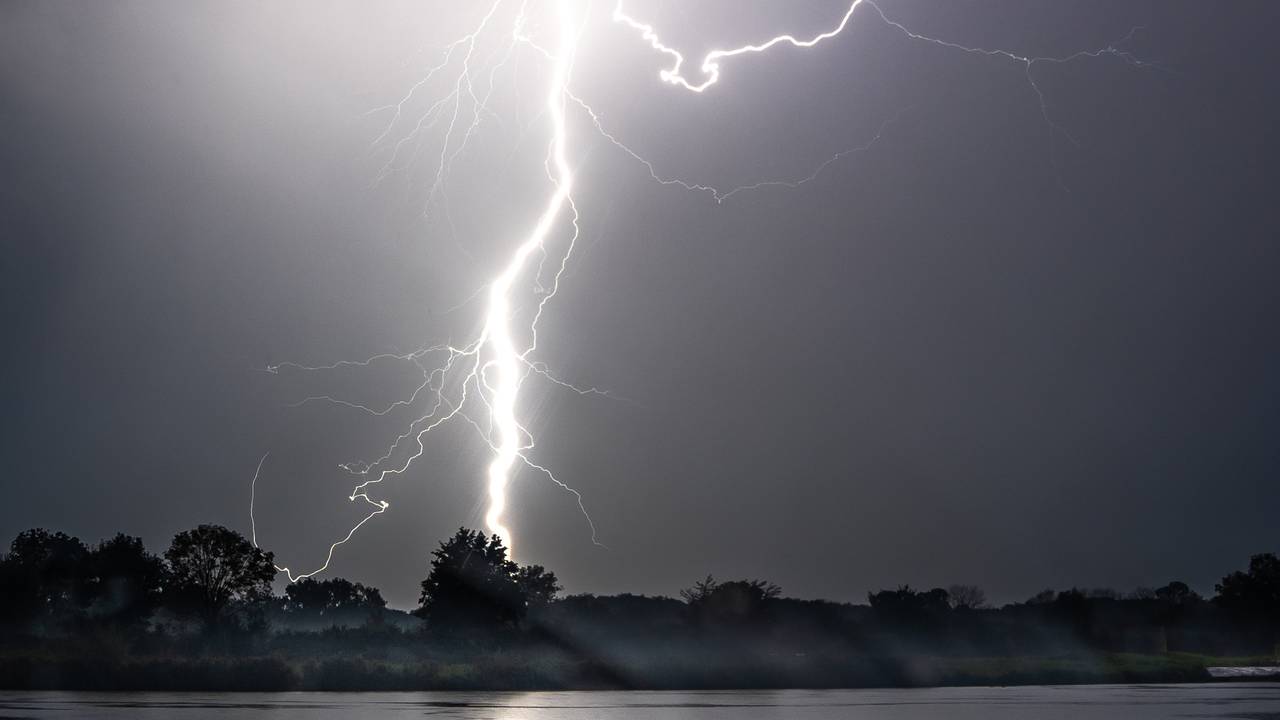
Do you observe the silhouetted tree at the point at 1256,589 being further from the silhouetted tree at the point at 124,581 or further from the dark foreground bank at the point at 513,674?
the silhouetted tree at the point at 124,581

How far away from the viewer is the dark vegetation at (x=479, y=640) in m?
43.1

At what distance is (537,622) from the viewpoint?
183 ft

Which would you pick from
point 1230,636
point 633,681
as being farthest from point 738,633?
point 1230,636

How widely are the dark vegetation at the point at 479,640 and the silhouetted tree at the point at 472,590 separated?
0.08 metres

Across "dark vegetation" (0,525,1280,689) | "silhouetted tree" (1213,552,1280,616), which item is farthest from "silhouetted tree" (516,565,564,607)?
"silhouetted tree" (1213,552,1280,616)

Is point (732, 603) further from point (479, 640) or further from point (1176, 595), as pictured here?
point (1176, 595)

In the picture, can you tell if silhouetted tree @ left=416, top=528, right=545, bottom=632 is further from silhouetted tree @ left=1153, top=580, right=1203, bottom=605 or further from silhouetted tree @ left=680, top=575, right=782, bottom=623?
silhouetted tree @ left=1153, top=580, right=1203, bottom=605

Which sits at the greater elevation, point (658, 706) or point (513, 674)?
point (513, 674)

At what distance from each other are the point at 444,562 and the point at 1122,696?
27.2 metres

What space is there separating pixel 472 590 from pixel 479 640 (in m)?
2.57

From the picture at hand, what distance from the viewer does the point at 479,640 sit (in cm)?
4991

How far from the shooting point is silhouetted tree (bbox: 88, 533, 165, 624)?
194 ft

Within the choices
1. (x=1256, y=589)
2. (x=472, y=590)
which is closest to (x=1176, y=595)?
(x=1256, y=589)

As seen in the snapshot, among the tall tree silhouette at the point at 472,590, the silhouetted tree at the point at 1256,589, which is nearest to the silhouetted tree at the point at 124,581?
the tall tree silhouette at the point at 472,590
